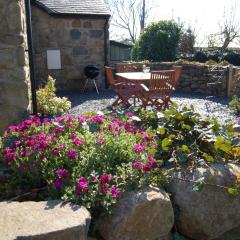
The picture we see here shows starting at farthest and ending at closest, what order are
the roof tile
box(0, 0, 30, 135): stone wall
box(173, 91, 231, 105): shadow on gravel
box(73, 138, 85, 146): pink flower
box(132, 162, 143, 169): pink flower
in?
the roof tile < box(173, 91, 231, 105): shadow on gravel < box(0, 0, 30, 135): stone wall < box(73, 138, 85, 146): pink flower < box(132, 162, 143, 169): pink flower

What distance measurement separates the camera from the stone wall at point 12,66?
12.4ft

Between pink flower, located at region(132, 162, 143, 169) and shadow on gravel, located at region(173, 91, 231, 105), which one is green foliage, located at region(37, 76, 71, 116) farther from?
shadow on gravel, located at region(173, 91, 231, 105)

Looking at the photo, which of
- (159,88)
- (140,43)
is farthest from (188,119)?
(140,43)

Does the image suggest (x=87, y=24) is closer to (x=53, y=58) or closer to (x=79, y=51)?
(x=79, y=51)

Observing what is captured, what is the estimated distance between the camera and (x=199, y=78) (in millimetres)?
10148

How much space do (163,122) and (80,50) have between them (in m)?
7.02

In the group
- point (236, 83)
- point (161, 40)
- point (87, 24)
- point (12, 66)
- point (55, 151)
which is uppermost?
point (87, 24)

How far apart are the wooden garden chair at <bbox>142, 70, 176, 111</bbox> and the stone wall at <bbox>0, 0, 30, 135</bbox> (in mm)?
3120

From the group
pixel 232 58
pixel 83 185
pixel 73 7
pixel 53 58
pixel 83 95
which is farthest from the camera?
pixel 232 58

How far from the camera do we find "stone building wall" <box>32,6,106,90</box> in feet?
31.8

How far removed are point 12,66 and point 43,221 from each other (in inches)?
87.6

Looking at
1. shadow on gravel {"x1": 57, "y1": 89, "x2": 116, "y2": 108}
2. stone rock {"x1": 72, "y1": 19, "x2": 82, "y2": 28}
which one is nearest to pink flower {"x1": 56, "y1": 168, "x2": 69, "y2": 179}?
shadow on gravel {"x1": 57, "y1": 89, "x2": 116, "y2": 108}

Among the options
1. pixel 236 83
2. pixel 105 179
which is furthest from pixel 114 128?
pixel 236 83

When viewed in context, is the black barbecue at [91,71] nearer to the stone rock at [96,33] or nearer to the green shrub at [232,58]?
the stone rock at [96,33]
